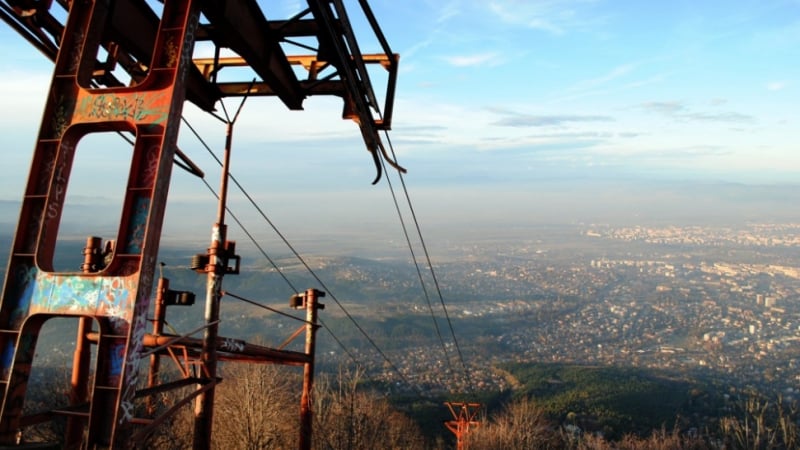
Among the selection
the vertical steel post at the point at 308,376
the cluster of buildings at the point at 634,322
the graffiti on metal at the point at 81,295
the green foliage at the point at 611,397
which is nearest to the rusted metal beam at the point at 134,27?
the graffiti on metal at the point at 81,295

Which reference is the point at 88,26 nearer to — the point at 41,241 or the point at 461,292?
the point at 41,241

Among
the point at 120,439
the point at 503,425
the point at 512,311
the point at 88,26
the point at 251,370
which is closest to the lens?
the point at 120,439

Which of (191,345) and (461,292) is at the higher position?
(191,345)

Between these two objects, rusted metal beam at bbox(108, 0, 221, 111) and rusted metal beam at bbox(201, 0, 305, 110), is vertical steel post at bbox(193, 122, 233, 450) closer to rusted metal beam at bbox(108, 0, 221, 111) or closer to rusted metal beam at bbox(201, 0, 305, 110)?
rusted metal beam at bbox(201, 0, 305, 110)

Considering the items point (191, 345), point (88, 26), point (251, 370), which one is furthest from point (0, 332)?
point (251, 370)

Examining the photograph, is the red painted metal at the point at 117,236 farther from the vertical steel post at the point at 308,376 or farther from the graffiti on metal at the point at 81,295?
the vertical steel post at the point at 308,376

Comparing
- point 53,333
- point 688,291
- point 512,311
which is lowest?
point 53,333

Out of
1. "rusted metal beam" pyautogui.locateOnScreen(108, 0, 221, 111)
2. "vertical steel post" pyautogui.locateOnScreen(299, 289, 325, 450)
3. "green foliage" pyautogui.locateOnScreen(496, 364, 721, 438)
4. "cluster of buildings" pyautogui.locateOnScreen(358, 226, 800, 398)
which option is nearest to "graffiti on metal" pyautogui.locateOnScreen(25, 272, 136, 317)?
"rusted metal beam" pyautogui.locateOnScreen(108, 0, 221, 111)
